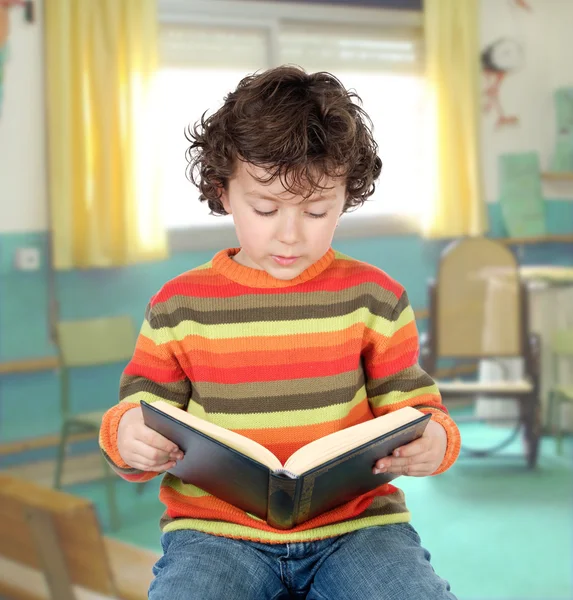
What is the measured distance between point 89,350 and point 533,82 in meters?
2.59

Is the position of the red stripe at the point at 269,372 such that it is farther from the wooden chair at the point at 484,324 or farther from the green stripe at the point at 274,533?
the wooden chair at the point at 484,324

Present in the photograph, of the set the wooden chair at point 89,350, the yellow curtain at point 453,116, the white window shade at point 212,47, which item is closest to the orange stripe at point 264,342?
the wooden chair at point 89,350

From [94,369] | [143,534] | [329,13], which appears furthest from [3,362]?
[329,13]

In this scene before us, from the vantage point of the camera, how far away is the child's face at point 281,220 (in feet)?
3.01

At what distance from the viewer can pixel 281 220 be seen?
0.92 metres

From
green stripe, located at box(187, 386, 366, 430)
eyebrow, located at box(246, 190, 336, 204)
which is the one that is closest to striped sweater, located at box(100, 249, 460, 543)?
green stripe, located at box(187, 386, 366, 430)

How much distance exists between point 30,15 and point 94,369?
1.22 metres

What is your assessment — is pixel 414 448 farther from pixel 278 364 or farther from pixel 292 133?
pixel 292 133

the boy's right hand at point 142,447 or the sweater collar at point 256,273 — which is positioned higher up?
the sweater collar at point 256,273

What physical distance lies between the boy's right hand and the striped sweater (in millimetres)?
29

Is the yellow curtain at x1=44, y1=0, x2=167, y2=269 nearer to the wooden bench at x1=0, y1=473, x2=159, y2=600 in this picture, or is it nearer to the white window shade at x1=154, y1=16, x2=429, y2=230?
the white window shade at x1=154, y1=16, x2=429, y2=230

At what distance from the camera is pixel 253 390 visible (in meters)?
0.97

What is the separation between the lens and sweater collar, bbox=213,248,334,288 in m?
1.00

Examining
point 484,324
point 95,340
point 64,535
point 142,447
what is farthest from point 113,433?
point 484,324
